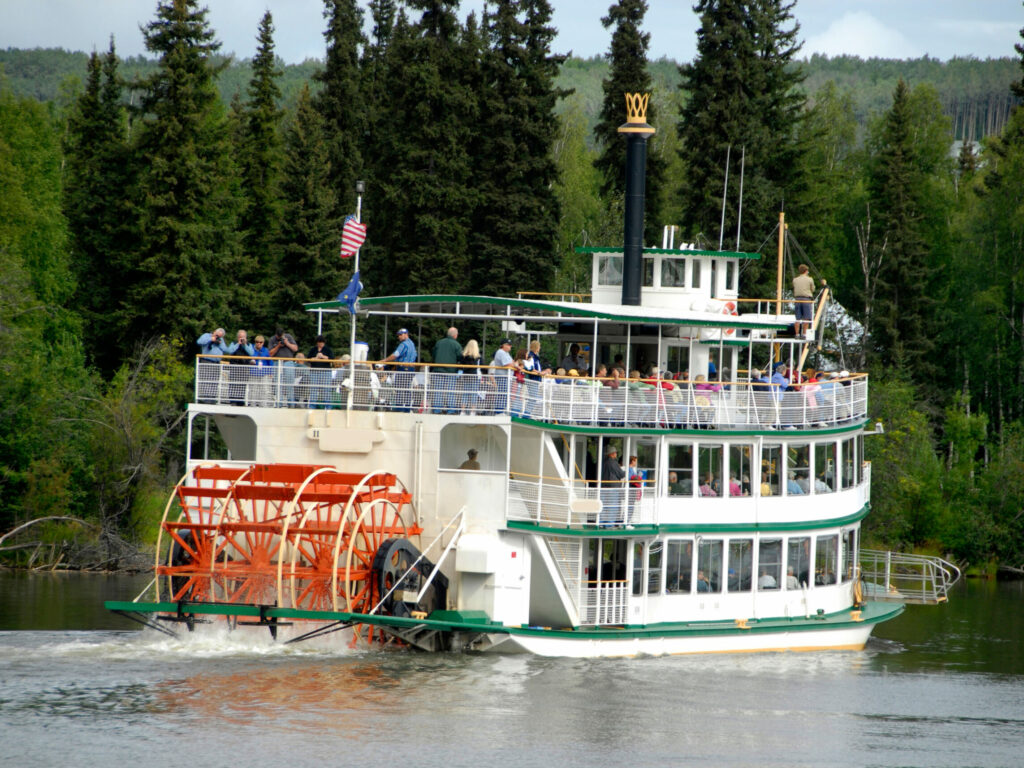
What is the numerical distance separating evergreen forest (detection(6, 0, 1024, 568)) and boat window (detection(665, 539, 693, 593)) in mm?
16615

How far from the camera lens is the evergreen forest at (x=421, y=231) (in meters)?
39.0

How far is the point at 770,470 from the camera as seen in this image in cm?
2558

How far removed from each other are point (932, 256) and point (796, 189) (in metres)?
7.51

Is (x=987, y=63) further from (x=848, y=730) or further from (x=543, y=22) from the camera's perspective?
(x=848, y=730)

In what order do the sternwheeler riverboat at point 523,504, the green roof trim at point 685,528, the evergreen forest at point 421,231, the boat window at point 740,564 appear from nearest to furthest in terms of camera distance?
the sternwheeler riverboat at point 523,504
the green roof trim at point 685,528
the boat window at point 740,564
the evergreen forest at point 421,231

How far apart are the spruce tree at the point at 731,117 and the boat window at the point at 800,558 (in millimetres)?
20041

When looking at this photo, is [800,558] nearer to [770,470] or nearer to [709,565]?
[770,470]

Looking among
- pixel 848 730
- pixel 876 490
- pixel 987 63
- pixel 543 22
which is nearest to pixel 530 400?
pixel 848 730

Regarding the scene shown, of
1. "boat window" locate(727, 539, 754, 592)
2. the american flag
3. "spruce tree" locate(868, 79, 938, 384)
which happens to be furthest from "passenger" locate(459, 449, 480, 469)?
"spruce tree" locate(868, 79, 938, 384)

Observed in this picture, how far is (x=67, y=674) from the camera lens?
2039 cm

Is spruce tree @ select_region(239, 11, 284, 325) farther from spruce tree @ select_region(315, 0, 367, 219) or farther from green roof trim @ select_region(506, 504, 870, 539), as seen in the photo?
green roof trim @ select_region(506, 504, 870, 539)

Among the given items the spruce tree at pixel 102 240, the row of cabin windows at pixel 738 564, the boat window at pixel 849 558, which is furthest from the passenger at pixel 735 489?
the spruce tree at pixel 102 240

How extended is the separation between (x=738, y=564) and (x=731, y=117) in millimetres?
23406

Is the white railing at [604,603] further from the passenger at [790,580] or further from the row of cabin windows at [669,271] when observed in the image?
the row of cabin windows at [669,271]
